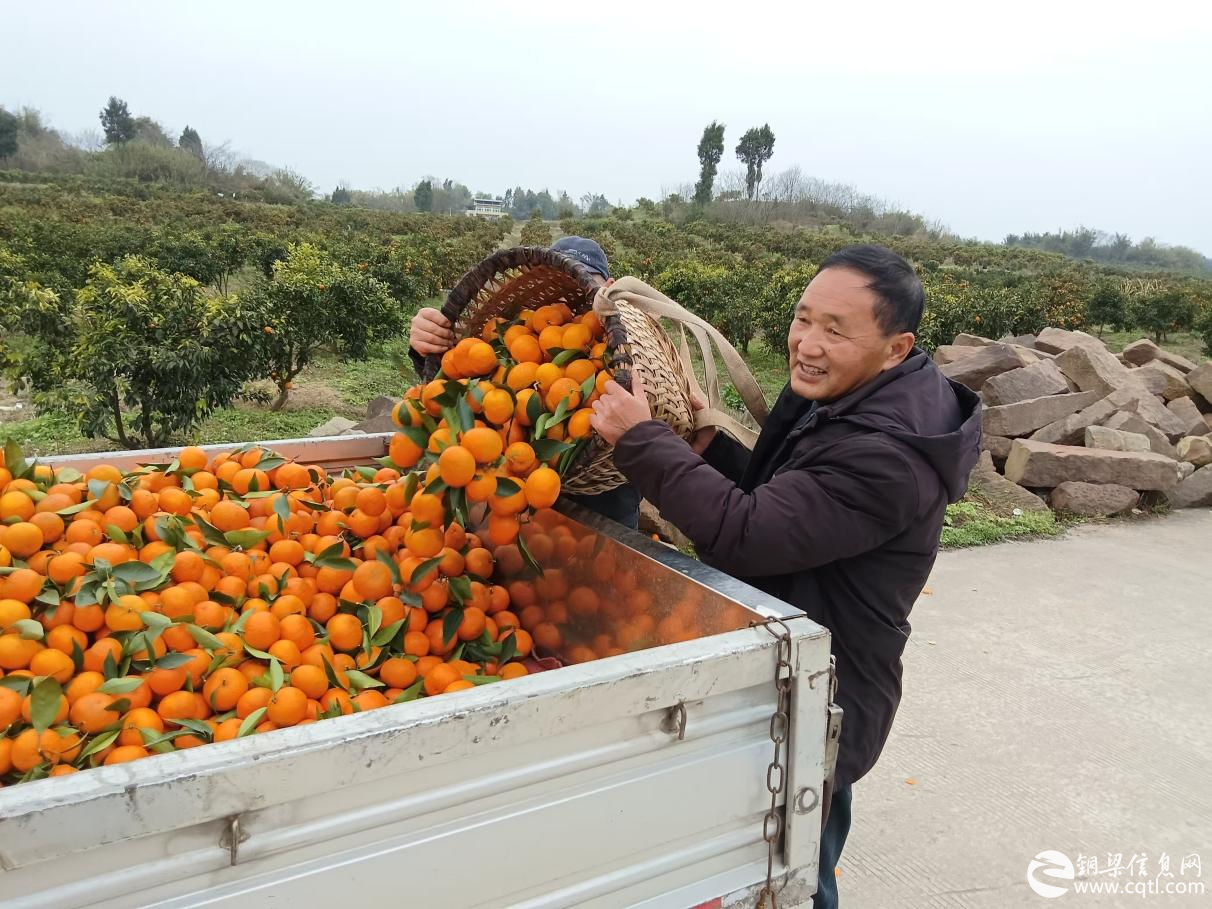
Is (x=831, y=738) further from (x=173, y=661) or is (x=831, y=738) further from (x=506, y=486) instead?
(x=173, y=661)

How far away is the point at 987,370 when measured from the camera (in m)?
8.00

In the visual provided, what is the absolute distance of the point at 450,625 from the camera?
1.89m

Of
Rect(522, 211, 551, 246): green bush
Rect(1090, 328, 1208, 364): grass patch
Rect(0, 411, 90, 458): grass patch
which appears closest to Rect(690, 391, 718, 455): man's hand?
Rect(0, 411, 90, 458): grass patch

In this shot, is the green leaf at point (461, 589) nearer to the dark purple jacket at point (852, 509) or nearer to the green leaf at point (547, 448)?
the green leaf at point (547, 448)

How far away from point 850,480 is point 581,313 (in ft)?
3.22

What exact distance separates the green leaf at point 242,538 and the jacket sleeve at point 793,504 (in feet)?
3.12

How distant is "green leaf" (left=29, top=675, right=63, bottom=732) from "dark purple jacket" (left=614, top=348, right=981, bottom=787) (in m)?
1.02

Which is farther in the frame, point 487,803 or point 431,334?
point 431,334

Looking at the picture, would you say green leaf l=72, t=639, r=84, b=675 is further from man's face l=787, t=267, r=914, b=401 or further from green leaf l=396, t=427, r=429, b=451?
man's face l=787, t=267, r=914, b=401

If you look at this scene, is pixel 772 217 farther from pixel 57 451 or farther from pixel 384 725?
pixel 384 725

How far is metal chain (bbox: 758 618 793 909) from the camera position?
144cm

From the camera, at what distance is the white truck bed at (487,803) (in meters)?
1.00

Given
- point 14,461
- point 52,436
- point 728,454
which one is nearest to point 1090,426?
point 728,454

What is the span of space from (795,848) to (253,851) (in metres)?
0.94
